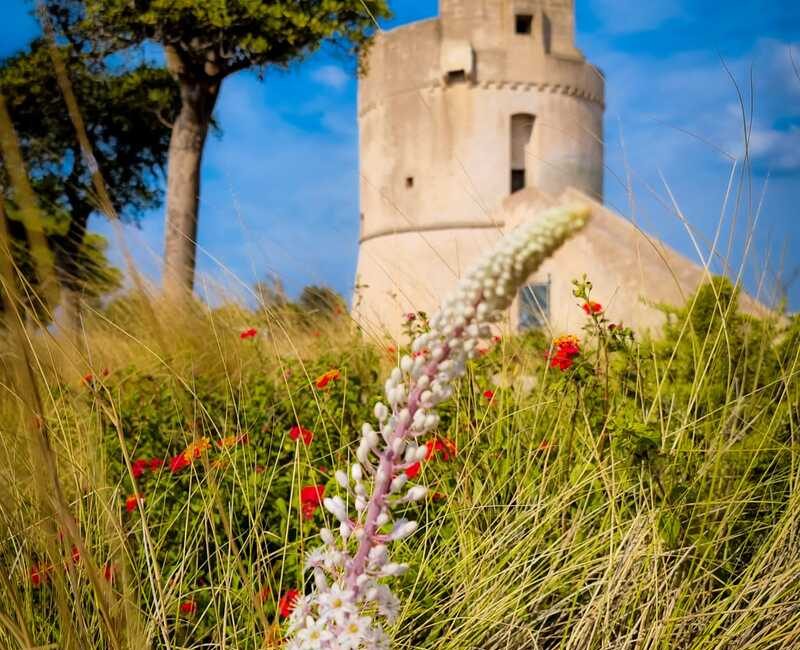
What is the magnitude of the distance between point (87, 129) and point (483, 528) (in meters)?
18.2

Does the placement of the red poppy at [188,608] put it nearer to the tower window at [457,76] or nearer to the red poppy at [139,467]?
the red poppy at [139,467]

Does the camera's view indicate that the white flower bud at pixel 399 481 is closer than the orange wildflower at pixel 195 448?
Yes

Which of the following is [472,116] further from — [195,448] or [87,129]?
[195,448]

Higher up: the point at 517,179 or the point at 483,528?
the point at 517,179

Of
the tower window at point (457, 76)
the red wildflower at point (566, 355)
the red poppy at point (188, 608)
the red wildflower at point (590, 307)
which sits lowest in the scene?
the red poppy at point (188, 608)

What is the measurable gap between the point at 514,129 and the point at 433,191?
8.02ft

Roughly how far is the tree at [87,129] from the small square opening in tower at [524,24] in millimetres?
8176

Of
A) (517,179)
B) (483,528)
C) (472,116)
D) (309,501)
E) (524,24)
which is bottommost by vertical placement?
(483,528)

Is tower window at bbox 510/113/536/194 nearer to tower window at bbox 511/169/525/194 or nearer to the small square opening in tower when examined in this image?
tower window at bbox 511/169/525/194

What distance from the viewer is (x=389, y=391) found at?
1.20 metres

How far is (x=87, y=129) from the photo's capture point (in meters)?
18.5

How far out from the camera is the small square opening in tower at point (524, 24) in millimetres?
20016

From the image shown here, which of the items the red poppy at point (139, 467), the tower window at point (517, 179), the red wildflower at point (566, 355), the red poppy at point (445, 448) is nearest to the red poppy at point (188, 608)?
the red poppy at point (139, 467)

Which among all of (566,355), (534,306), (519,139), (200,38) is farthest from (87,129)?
(566,355)
